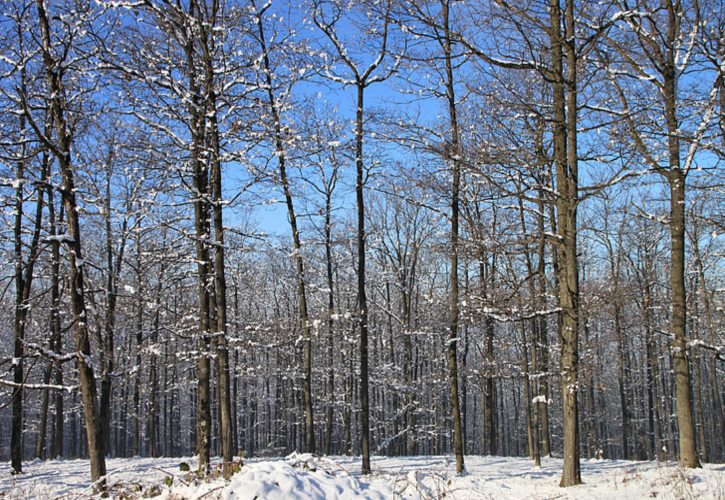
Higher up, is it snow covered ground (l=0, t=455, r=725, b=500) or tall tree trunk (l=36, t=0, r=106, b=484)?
tall tree trunk (l=36, t=0, r=106, b=484)

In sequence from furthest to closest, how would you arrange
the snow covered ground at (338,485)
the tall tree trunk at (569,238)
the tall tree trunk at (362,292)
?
the tall tree trunk at (362,292), the tall tree trunk at (569,238), the snow covered ground at (338,485)

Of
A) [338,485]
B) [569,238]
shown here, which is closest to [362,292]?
[569,238]

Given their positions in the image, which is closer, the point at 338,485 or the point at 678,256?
the point at 338,485

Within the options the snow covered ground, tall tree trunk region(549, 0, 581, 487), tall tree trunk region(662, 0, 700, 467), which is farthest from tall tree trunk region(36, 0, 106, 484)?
tall tree trunk region(662, 0, 700, 467)

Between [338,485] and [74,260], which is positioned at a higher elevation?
[74,260]

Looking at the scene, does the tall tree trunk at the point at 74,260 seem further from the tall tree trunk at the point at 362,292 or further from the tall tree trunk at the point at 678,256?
the tall tree trunk at the point at 678,256

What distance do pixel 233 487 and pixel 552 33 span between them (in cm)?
847

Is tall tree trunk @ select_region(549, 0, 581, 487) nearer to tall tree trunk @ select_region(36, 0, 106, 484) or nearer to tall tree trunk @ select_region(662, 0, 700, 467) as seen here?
tall tree trunk @ select_region(662, 0, 700, 467)

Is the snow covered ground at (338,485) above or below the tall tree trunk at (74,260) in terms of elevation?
below

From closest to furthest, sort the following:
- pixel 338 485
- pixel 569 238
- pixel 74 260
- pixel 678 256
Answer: pixel 338 485 → pixel 74 260 → pixel 569 238 → pixel 678 256

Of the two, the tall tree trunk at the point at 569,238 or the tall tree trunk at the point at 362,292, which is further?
the tall tree trunk at the point at 362,292

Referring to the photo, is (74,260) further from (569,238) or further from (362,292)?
(569,238)

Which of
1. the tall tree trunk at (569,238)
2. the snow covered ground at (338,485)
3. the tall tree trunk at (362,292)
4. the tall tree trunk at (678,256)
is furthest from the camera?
the tall tree trunk at (362,292)

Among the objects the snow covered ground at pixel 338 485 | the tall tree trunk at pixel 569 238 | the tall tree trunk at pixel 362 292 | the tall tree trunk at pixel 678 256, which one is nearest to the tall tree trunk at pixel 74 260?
the snow covered ground at pixel 338 485
